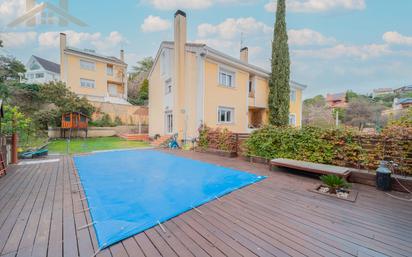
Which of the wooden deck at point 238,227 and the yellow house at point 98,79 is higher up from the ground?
the yellow house at point 98,79

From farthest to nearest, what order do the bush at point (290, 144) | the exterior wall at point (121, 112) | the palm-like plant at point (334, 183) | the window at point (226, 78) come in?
the exterior wall at point (121, 112)
the window at point (226, 78)
the bush at point (290, 144)
the palm-like plant at point (334, 183)

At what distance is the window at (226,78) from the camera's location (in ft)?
39.5

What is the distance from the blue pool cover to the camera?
8.32 feet

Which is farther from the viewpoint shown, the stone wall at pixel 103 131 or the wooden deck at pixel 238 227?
the stone wall at pixel 103 131

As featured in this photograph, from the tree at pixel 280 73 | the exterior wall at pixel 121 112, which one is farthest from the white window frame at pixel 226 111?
the exterior wall at pixel 121 112

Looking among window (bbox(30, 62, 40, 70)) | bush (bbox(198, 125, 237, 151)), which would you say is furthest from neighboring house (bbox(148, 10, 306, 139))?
window (bbox(30, 62, 40, 70))

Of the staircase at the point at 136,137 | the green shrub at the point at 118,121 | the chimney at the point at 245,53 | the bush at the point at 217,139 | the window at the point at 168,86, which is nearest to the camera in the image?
the bush at the point at 217,139

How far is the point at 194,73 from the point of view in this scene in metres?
10.8

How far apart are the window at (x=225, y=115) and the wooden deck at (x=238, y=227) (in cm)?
831

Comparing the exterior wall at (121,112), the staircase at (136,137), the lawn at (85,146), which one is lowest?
the lawn at (85,146)

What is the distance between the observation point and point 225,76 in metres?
12.3

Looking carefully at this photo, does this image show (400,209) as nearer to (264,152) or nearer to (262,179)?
(262,179)

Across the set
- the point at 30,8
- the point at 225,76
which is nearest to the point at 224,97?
the point at 225,76

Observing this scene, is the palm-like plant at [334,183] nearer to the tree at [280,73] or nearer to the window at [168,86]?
the tree at [280,73]
